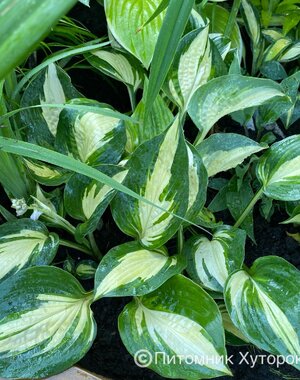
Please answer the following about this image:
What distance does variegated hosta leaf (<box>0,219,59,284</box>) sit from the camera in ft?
2.31

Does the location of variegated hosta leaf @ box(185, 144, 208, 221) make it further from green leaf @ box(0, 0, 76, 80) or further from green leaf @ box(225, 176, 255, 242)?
green leaf @ box(0, 0, 76, 80)

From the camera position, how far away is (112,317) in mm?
847

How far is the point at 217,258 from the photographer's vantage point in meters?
0.72

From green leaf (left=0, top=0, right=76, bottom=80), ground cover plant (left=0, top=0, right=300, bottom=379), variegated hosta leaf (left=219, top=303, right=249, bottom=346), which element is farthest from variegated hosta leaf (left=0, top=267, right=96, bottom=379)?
green leaf (left=0, top=0, right=76, bottom=80)

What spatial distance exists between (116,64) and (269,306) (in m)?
0.48

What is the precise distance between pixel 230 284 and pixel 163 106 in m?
0.29

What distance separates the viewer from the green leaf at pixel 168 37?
398mm

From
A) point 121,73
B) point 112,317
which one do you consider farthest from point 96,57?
point 112,317

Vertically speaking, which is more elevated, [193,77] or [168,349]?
[193,77]

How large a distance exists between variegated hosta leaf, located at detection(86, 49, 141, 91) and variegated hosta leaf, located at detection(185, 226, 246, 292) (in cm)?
32

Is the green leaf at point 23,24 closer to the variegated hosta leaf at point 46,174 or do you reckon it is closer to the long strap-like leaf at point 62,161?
the long strap-like leaf at point 62,161

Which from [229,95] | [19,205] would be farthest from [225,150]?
[19,205]

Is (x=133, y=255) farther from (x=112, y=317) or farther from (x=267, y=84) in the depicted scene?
(x=267, y=84)

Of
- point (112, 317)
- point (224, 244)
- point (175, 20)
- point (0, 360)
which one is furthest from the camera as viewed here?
point (112, 317)
